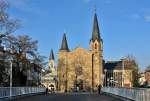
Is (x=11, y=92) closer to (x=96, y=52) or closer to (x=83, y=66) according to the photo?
(x=83, y=66)

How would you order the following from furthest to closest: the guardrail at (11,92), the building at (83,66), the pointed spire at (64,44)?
the pointed spire at (64,44) → the building at (83,66) → the guardrail at (11,92)

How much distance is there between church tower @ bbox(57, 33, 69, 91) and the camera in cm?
17038

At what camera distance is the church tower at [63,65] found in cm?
17038

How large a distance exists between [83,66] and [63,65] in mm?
8107

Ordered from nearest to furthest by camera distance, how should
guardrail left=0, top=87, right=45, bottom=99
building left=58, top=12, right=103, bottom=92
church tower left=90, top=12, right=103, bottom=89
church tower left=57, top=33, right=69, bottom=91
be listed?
guardrail left=0, top=87, right=45, bottom=99 → building left=58, top=12, right=103, bottom=92 → church tower left=57, top=33, right=69, bottom=91 → church tower left=90, top=12, right=103, bottom=89

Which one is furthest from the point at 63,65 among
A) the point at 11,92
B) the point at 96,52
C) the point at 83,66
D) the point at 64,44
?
the point at 11,92

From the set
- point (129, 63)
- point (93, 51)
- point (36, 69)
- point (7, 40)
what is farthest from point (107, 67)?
point (7, 40)

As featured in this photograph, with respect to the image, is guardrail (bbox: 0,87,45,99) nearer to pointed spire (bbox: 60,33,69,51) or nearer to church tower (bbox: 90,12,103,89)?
church tower (bbox: 90,12,103,89)

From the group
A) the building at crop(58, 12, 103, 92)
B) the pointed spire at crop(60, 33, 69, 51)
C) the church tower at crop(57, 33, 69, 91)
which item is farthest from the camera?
Result: the pointed spire at crop(60, 33, 69, 51)

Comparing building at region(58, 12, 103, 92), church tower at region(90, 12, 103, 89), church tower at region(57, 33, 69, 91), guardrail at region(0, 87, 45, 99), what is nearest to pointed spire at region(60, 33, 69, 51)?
church tower at region(57, 33, 69, 91)

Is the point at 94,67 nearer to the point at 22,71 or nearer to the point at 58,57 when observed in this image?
the point at 58,57

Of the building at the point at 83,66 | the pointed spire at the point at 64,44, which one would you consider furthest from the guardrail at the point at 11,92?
the pointed spire at the point at 64,44

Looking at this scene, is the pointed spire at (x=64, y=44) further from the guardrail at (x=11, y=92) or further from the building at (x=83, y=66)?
the guardrail at (x=11, y=92)

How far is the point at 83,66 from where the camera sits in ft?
563
